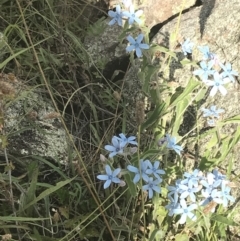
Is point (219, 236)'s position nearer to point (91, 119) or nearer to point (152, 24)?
point (91, 119)

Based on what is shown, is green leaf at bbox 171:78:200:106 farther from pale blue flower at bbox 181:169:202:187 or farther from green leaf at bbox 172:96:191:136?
pale blue flower at bbox 181:169:202:187

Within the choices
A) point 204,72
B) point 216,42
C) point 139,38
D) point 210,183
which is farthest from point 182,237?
point 216,42

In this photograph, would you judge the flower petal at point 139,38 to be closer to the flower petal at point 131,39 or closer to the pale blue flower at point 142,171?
the flower petal at point 131,39

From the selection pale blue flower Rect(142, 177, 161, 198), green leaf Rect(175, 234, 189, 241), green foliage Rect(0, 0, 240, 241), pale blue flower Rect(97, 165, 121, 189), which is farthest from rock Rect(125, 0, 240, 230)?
pale blue flower Rect(97, 165, 121, 189)

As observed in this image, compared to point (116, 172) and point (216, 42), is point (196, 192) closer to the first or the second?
point (116, 172)

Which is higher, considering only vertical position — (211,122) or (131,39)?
(131,39)

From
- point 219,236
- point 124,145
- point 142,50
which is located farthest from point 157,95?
point 219,236
